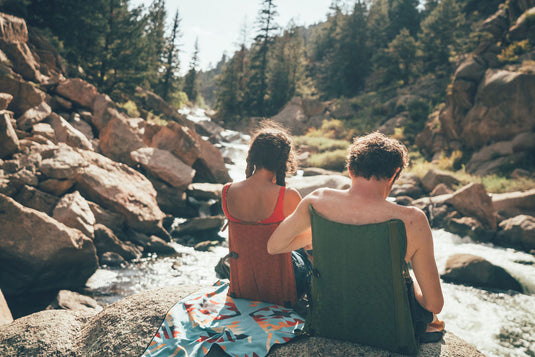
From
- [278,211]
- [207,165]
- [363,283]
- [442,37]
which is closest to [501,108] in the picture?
[207,165]

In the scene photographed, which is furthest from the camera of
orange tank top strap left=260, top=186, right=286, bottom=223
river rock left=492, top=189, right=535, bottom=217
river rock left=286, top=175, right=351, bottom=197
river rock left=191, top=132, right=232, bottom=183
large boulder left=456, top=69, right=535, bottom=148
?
large boulder left=456, top=69, right=535, bottom=148

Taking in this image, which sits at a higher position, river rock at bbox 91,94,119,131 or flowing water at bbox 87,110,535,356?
river rock at bbox 91,94,119,131

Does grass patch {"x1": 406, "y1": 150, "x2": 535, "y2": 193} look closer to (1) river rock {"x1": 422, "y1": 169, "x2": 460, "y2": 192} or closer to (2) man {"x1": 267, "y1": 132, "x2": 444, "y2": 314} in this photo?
(1) river rock {"x1": 422, "y1": 169, "x2": 460, "y2": 192}

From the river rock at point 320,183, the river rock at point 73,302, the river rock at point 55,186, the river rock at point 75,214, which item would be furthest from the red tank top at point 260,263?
the river rock at point 320,183

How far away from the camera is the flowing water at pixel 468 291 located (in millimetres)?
5516

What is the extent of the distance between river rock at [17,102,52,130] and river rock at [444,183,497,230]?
490 inches

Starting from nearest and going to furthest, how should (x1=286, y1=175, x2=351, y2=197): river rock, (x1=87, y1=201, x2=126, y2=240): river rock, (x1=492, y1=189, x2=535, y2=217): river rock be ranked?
(x1=87, y1=201, x2=126, y2=240): river rock < (x1=492, y1=189, x2=535, y2=217): river rock < (x1=286, y1=175, x2=351, y2=197): river rock

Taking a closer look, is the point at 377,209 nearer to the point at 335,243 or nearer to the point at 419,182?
the point at 335,243

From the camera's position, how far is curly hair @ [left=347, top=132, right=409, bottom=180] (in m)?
A: 2.11

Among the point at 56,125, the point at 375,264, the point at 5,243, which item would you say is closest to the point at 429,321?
the point at 375,264

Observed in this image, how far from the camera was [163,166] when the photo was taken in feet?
35.9

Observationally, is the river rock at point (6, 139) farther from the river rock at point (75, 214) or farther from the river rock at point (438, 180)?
the river rock at point (438, 180)

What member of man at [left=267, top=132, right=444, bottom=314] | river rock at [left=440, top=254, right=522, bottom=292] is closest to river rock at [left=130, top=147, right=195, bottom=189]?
river rock at [left=440, top=254, right=522, bottom=292]

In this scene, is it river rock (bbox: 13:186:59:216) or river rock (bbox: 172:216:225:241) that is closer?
river rock (bbox: 13:186:59:216)
